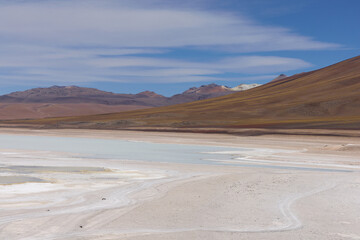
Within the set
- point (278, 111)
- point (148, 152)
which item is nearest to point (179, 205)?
point (148, 152)

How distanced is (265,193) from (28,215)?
7.34 metres

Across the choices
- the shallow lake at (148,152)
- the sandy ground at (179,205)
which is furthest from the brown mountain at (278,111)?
the sandy ground at (179,205)

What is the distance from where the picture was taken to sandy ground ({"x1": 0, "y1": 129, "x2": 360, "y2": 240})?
9922 millimetres

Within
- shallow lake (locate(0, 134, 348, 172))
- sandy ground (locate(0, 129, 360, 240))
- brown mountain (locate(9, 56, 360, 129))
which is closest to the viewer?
sandy ground (locate(0, 129, 360, 240))

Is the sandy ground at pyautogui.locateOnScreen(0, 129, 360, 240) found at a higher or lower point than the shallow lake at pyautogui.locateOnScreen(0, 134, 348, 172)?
lower

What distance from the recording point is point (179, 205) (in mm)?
13016

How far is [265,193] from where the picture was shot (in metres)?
15.5

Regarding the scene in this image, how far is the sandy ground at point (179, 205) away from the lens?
32.6 ft

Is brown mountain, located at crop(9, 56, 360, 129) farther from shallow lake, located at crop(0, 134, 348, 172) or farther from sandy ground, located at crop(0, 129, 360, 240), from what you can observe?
sandy ground, located at crop(0, 129, 360, 240)

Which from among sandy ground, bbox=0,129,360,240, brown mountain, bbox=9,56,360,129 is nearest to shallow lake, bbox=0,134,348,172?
sandy ground, bbox=0,129,360,240

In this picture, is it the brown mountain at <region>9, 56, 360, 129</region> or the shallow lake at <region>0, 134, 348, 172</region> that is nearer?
the shallow lake at <region>0, 134, 348, 172</region>

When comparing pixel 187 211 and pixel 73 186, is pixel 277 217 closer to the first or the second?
pixel 187 211

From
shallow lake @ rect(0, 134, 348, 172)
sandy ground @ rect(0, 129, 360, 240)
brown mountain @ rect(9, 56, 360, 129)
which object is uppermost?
brown mountain @ rect(9, 56, 360, 129)

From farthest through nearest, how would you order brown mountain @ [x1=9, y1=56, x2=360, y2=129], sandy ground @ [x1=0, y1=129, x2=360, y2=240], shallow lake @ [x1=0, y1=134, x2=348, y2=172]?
brown mountain @ [x1=9, y1=56, x2=360, y2=129]
shallow lake @ [x1=0, y1=134, x2=348, y2=172]
sandy ground @ [x1=0, y1=129, x2=360, y2=240]
